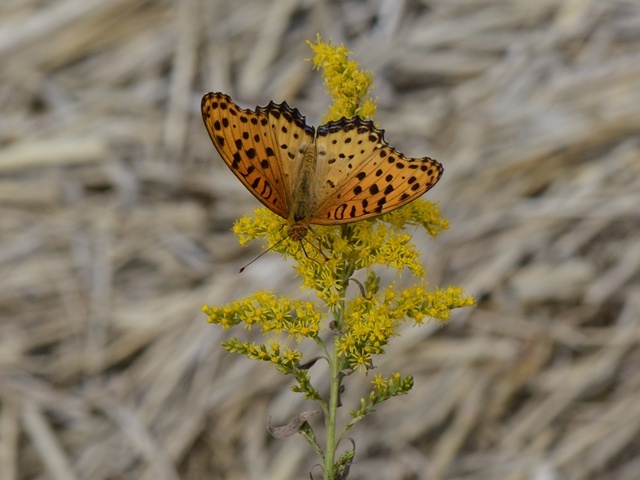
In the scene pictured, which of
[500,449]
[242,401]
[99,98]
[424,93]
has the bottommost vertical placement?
[500,449]

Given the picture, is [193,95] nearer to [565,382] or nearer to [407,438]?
[407,438]

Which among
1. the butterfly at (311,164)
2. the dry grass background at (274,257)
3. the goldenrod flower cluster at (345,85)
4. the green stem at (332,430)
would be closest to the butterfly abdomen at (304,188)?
the butterfly at (311,164)

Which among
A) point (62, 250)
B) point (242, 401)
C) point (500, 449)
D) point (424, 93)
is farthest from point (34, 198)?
point (500, 449)

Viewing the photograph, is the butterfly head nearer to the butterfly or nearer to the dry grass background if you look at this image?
the butterfly

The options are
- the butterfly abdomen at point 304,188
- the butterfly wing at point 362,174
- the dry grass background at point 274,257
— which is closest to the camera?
the butterfly wing at point 362,174

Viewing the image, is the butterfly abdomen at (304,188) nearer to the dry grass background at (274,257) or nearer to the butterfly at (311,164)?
the butterfly at (311,164)

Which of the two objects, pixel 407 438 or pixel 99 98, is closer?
pixel 407 438

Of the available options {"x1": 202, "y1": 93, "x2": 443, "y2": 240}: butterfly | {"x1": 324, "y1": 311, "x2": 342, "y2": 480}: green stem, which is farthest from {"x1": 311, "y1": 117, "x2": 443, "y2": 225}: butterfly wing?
{"x1": 324, "y1": 311, "x2": 342, "y2": 480}: green stem

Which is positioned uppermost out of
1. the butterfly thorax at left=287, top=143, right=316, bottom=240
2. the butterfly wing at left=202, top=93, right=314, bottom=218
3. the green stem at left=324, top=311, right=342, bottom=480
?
the butterfly wing at left=202, top=93, right=314, bottom=218
